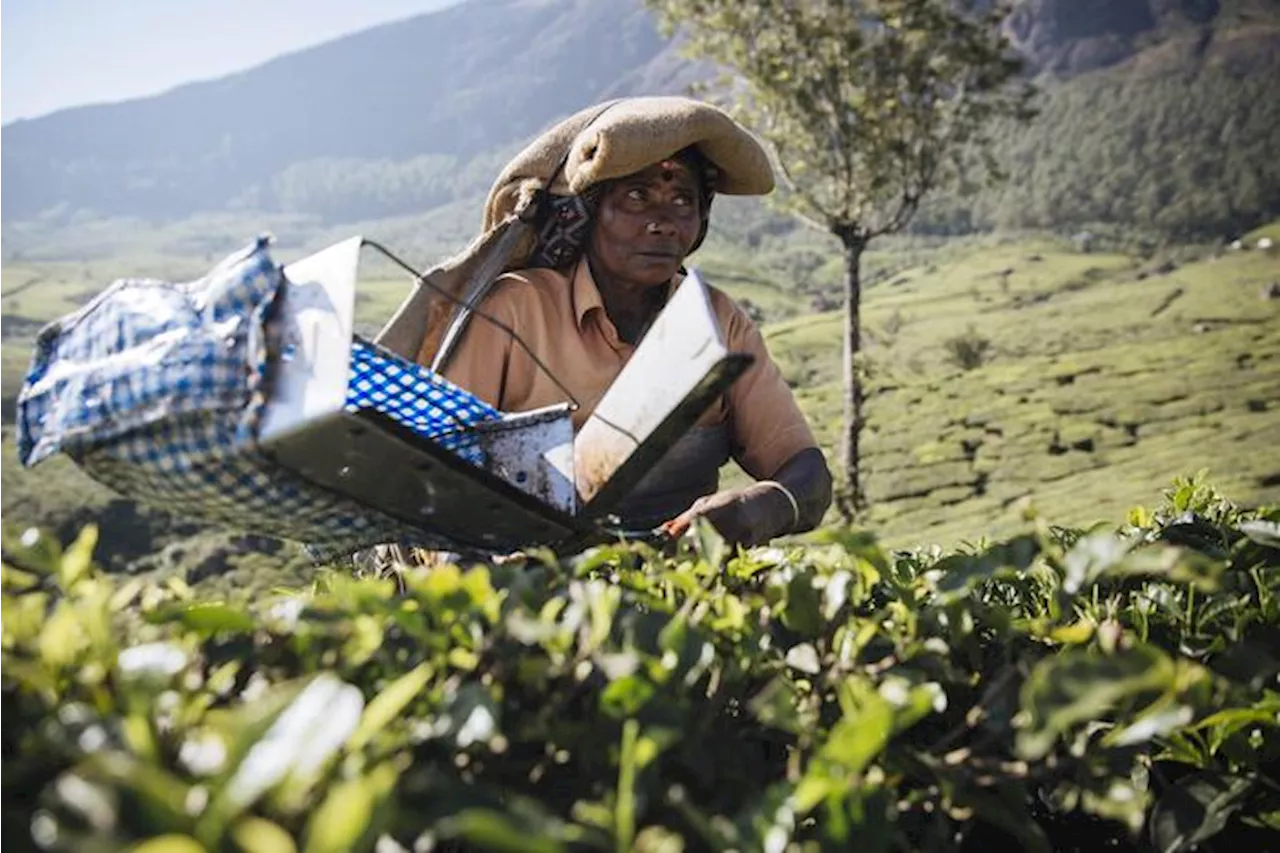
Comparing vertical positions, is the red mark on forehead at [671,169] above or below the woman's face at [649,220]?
above

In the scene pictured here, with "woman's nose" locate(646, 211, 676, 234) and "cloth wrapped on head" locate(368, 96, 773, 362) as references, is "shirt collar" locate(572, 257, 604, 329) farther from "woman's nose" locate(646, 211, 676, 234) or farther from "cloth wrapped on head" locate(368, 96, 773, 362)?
"woman's nose" locate(646, 211, 676, 234)

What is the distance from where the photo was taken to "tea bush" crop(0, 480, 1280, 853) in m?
0.70

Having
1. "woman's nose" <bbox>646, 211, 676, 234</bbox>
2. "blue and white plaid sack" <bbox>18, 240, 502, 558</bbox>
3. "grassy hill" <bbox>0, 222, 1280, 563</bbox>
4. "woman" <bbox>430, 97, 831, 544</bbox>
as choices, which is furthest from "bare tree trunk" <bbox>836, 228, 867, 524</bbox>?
"blue and white plaid sack" <bbox>18, 240, 502, 558</bbox>

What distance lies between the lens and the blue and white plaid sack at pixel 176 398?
1350 millimetres

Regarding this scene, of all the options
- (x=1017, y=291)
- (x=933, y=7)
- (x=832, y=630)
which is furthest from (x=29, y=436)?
(x=1017, y=291)

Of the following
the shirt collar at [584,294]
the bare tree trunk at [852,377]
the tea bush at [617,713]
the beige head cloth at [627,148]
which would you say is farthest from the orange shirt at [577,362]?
the bare tree trunk at [852,377]

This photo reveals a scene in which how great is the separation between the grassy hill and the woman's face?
1235 mm

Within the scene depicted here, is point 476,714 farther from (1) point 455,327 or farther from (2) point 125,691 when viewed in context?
(1) point 455,327

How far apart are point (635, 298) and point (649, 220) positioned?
27 cm

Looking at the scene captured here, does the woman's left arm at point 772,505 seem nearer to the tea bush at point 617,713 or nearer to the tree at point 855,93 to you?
the tea bush at point 617,713

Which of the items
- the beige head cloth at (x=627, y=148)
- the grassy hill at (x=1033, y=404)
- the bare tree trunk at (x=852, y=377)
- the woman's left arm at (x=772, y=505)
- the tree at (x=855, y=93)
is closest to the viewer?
the woman's left arm at (x=772, y=505)

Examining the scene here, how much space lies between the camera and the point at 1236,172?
119562mm

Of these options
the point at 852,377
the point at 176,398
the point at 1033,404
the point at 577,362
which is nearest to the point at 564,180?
the point at 577,362

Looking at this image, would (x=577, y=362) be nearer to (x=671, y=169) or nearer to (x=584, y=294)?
(x=584, y=294)
